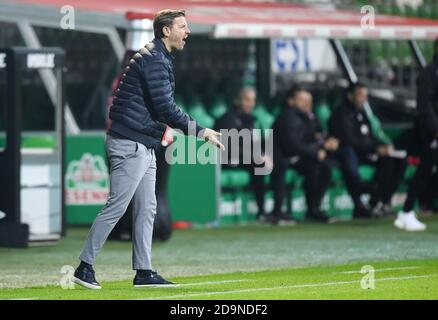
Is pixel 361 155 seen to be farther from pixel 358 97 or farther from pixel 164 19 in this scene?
pixel 164 19

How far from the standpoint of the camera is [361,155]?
68.5 feet

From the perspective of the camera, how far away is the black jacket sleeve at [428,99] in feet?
57.2

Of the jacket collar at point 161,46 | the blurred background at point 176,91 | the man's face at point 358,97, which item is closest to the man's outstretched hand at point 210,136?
the jacket collar at point 161,46

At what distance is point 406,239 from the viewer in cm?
1694

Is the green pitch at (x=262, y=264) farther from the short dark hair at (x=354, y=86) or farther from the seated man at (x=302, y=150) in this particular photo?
the short dark hair at (x=354, y=86)

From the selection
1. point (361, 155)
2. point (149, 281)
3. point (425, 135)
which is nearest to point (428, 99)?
point (425, 135)

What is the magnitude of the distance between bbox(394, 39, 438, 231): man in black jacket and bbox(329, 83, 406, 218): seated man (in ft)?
6.76

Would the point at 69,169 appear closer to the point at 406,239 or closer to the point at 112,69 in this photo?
the point at 112,69

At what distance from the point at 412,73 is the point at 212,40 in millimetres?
4470

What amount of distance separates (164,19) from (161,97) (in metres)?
0.62

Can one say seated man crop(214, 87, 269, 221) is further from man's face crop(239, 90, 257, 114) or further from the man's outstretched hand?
the man's outstretched hand

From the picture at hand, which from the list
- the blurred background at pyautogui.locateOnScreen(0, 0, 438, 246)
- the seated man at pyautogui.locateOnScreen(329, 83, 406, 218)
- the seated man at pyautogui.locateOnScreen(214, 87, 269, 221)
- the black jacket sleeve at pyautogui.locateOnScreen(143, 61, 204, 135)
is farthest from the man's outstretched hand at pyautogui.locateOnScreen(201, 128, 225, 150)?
the seated man at pyautogui.locateOnScreen(329, 83, 406, 218)

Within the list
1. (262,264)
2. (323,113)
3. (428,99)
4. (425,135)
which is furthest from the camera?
(323,113)

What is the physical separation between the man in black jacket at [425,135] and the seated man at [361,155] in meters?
2.06
